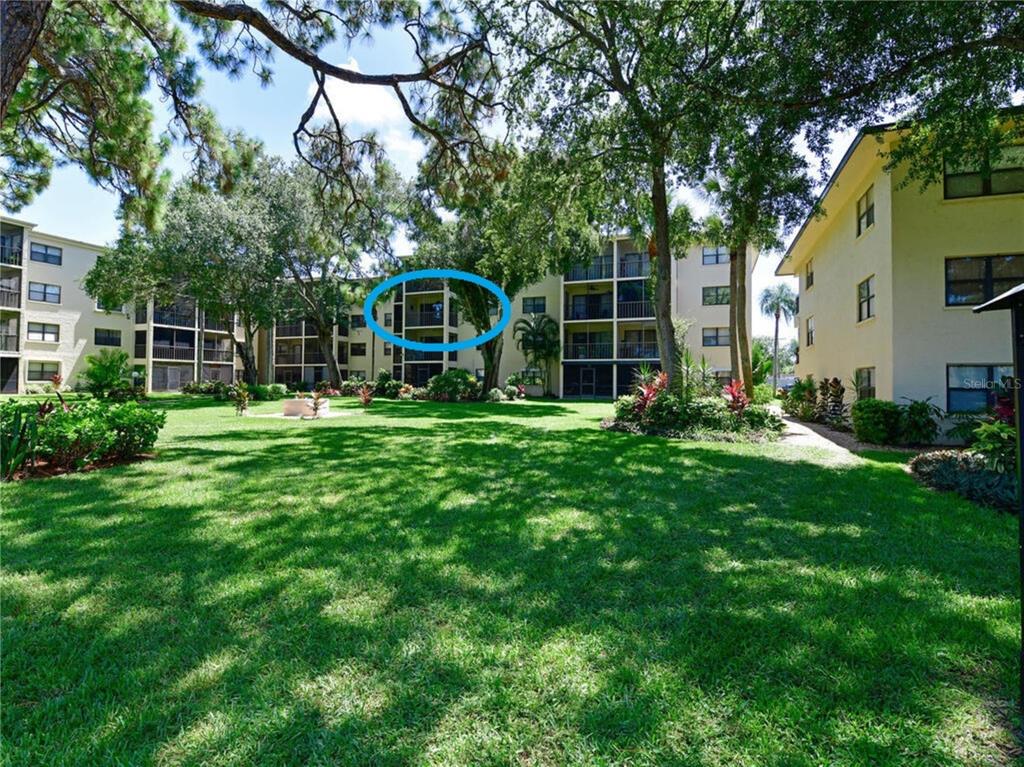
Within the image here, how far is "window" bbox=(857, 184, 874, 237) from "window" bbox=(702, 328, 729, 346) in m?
15.6

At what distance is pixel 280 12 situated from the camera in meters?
8.44

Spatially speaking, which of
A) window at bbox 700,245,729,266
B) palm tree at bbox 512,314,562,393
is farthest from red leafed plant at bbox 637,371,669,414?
window at bbox 700,245,729,266

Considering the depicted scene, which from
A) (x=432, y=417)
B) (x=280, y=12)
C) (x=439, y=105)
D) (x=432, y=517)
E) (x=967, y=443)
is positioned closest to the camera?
(x=432, y=517)

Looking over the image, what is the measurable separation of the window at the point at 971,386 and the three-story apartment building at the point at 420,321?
17.1 m

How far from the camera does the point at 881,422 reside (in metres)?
11.5

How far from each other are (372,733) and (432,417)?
15.4m

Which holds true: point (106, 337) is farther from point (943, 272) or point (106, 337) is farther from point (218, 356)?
point (943, 272)

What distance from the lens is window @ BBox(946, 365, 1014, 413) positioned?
11406mm

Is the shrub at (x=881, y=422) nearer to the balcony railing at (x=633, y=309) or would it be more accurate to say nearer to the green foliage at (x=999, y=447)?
the green foliage at (x=999, y=447)

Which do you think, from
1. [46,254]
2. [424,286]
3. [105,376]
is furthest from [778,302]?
[46,254]

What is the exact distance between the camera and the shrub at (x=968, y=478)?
19.8 ft

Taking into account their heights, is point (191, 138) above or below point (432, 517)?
above

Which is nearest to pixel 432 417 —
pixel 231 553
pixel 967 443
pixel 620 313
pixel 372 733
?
pixel 231 553

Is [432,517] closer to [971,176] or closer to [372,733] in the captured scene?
[372,733]
